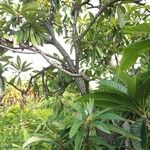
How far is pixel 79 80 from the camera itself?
3.05m

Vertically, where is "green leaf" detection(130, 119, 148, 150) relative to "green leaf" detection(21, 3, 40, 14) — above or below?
below

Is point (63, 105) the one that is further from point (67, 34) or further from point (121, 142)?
point (67, 34)

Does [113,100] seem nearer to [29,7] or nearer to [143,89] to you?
[143,89]

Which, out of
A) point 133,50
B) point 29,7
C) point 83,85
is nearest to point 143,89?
point 133,50

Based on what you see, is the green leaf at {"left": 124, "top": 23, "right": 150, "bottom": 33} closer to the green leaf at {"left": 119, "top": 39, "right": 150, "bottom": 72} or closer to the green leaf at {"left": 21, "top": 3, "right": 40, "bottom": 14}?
the green leaf at {"left": 119, "top": 39, "right": 150, "bottom": 72}

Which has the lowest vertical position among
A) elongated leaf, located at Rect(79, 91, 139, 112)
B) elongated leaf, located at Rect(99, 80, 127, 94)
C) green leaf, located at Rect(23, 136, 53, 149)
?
green leaf, located at Rect(23, 136, 53, 149)

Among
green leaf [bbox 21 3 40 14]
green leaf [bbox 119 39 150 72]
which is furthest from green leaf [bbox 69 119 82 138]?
green leaf [bbox 21 3 40 14]

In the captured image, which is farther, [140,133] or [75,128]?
[140,133]

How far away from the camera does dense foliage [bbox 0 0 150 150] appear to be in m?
→ 1.93

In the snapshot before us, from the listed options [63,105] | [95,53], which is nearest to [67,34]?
[95,53]

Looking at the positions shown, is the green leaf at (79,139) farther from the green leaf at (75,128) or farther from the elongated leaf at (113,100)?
the elongated leaf at (113,100)

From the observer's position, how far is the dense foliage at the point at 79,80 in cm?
193

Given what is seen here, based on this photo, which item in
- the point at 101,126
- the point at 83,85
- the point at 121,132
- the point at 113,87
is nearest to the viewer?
the point at 101,126

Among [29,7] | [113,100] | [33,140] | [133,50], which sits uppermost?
[29,7]
